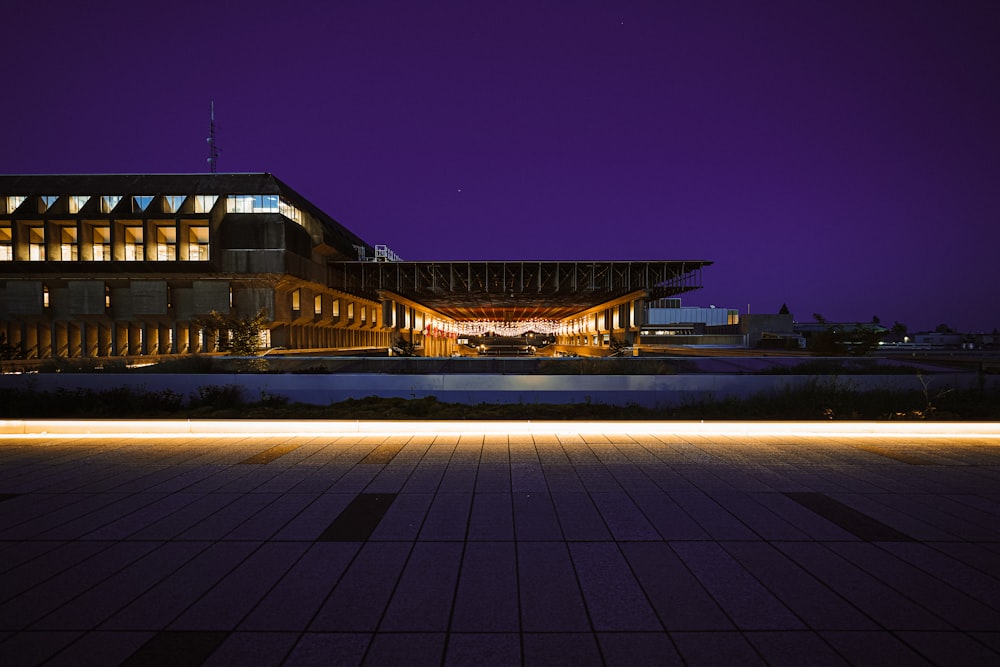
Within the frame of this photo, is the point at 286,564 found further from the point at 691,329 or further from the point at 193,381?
the point at 691,329

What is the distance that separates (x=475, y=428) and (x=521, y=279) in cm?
3078

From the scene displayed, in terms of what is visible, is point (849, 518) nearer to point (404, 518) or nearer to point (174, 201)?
point (404, 518)

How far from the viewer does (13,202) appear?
34469 mm

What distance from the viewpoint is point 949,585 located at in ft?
11.9

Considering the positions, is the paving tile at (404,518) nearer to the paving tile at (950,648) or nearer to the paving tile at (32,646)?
the paving tile at (32,646)

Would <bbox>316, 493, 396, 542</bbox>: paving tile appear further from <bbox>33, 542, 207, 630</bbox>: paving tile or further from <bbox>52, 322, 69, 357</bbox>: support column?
<bbox>52, 322, 69, 357</bbox>: support column

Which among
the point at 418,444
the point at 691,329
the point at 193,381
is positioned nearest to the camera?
the point at 418,444

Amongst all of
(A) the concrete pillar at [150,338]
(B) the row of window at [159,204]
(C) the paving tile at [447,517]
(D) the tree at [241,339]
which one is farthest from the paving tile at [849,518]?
(A) the concrete pillar at [150,338]

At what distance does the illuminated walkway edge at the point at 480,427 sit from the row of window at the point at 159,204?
30.0 metres

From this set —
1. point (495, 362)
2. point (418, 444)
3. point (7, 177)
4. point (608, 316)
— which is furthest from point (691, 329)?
point (7, 177)

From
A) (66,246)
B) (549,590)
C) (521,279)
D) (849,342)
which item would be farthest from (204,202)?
Result: (849,342)

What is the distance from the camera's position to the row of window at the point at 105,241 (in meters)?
33.0

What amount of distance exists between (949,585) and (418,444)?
736 centimetres

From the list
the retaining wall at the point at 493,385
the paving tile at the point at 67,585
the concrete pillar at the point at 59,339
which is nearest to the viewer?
the paving tile at the point at 67,585
